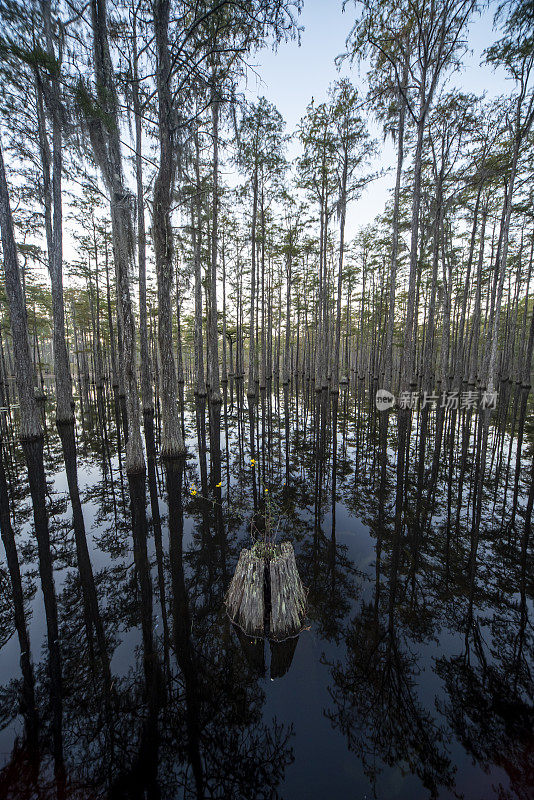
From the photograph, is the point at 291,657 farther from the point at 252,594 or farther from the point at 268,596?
the point at 252,594

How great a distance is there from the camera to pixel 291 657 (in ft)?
9.07

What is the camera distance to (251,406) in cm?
1641

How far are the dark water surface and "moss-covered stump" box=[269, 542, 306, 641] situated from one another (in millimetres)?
149

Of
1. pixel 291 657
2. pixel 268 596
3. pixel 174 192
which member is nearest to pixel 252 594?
pixel 268 596

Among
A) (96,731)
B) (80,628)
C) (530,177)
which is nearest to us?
(96,731)

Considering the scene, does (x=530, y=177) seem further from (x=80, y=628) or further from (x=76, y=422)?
(x=76, y=422)

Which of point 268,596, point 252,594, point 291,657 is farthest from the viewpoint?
point 268,596

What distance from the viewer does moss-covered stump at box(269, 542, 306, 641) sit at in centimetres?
293

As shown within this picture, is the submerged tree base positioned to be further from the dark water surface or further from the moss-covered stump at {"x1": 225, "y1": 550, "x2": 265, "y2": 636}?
the dark water surface

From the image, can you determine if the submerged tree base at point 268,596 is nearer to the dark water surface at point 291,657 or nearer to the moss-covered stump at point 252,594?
the moss-covered stump at point 252,594

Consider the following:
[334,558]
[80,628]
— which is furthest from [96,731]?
[334,558]

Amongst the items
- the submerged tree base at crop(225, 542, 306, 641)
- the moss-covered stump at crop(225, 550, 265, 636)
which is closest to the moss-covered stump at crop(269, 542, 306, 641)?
the submerged tree base at crop(225, 542, 306, 641)

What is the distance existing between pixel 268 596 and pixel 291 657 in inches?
21.2

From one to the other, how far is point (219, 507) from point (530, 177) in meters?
19.8
